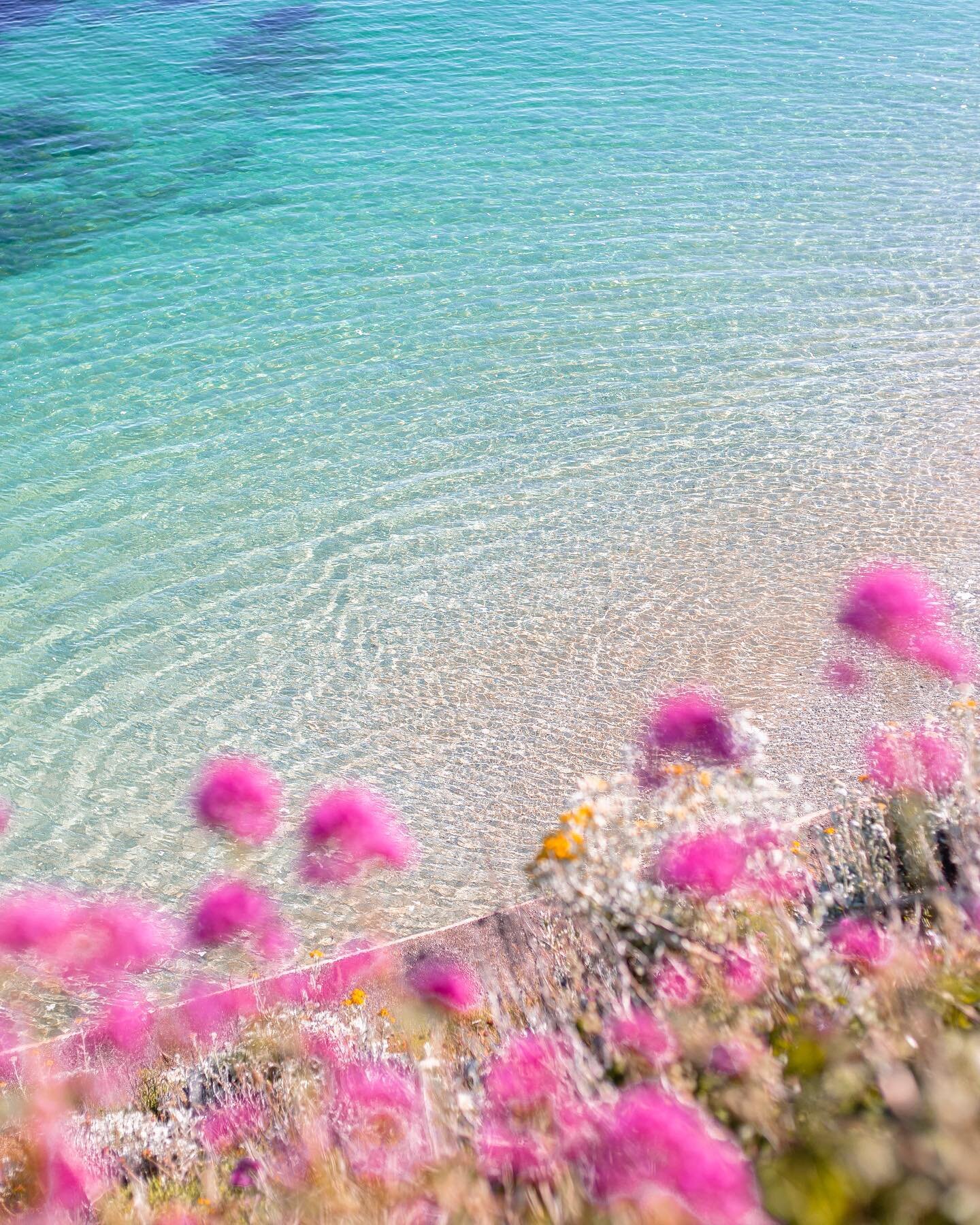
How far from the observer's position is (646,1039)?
2561 mm

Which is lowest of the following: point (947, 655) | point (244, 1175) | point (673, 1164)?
point (947, 655)

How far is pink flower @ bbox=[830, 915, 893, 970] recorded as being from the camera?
2705 millimetres

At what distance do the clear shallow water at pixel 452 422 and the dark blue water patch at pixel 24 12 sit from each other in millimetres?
4048

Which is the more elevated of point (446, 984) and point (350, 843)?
point (446, 984)

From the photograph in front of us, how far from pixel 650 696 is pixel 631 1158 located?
476 cm

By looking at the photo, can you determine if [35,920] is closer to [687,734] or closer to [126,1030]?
[126,1030]

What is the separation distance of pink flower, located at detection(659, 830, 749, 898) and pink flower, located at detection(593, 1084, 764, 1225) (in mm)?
1138

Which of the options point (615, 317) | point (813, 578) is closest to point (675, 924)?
point (813, 578)

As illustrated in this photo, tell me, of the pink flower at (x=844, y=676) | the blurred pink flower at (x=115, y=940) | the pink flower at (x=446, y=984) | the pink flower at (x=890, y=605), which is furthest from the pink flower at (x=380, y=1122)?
the pink flower at (x=844, y=676)

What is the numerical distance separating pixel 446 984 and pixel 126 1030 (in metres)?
1.41

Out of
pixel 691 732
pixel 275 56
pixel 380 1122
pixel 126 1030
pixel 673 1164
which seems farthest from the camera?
pixel 275 56

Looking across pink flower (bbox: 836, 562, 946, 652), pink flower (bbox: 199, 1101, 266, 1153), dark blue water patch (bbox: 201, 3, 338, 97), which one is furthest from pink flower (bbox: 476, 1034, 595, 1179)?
dark blue water patch (bbox: 201, 3, 338, 97)

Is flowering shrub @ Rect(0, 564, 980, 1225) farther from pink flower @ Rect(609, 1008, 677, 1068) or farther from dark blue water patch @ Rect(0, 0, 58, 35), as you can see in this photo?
dark blue water patch @ Rect(0, 0, 58, 35)

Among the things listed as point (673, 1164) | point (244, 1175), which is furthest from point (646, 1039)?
point (244, 1175)
